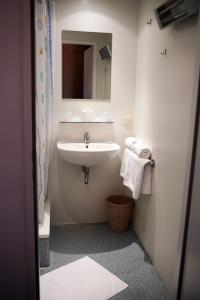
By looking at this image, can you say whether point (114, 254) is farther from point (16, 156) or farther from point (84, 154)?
point (16, 156)

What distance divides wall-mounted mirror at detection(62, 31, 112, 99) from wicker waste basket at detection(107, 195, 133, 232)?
1.15 metres

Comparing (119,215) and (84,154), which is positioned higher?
(84,154)

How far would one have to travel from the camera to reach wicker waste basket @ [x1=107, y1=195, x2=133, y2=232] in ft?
9.48

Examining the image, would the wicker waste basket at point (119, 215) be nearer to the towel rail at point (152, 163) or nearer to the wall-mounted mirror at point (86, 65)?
the towel rail at point (152, 163)

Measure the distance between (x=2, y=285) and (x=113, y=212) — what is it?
5.52ft

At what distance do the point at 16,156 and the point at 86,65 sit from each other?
1892 mm

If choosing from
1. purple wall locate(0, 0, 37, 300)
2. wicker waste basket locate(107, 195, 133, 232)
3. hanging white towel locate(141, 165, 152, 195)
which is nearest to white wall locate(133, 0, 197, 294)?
hanging white towel locate(141, 165, 152, 195)

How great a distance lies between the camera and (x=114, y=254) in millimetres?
2543

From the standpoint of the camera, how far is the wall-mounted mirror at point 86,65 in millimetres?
2756

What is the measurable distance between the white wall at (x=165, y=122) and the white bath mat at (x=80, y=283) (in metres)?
0.43

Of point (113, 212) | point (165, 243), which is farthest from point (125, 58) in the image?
point (165, 243)

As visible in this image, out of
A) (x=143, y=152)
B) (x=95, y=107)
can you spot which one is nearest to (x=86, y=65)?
(x=95, y=107)

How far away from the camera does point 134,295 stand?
203cm

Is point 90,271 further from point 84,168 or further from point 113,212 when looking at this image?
point 84,168
